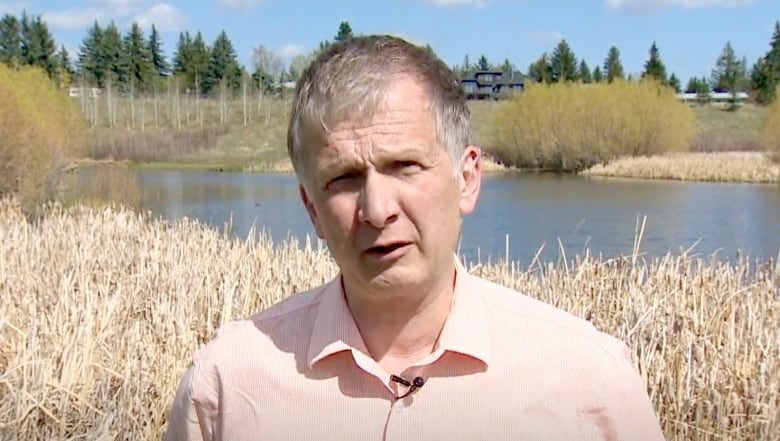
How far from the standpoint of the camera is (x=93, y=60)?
66000 mm

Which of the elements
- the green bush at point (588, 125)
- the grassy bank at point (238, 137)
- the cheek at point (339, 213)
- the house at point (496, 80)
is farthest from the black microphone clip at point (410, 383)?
the house at point (496, 80)

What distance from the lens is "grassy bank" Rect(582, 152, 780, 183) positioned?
87.5 feet

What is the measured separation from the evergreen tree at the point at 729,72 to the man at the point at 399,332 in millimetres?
78788

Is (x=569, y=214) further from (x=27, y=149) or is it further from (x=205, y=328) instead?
(x=205, y=328)

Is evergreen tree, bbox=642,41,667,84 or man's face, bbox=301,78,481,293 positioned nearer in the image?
man's face, bbox=301,78,481,293

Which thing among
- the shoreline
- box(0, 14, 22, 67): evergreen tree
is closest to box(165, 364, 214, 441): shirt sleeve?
the shoreline

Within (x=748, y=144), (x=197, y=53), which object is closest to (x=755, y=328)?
(x=748, y=144)

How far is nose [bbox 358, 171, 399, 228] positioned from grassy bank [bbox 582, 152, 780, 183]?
26.9 meters

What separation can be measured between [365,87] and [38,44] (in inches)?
2528

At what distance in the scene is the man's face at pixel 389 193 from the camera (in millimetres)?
1280

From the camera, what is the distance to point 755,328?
13.5 ft

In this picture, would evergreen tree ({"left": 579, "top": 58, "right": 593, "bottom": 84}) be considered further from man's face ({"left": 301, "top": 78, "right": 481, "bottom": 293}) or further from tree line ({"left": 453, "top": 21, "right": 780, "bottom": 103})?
man's face ({"left": 301, "top": 78, "right": 481, "bottom": 293})

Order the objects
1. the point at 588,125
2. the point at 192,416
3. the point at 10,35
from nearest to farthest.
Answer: the point at 192,416
the point at 588,125
the point at 10,35

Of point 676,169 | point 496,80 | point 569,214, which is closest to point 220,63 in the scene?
point 496,80
